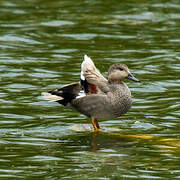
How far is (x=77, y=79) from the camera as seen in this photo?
14078 millimetres

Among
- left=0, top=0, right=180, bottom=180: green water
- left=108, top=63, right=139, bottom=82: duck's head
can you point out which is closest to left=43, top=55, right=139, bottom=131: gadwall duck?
left=108, top=63, right=139, bottom=82: duck's head

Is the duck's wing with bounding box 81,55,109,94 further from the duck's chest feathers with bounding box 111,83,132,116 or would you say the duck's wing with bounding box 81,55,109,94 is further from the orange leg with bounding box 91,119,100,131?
the orange leg with bounding box 91,119,100,131

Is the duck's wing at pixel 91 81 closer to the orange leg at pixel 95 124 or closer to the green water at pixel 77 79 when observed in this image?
the orange leg at pixel 95 124

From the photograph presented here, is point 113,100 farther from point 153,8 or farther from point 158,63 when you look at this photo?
point 153,8

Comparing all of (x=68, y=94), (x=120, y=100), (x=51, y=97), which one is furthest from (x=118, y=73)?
(x=51, y=97)

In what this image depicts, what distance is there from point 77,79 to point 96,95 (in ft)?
12.4

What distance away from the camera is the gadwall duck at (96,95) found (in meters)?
10.3

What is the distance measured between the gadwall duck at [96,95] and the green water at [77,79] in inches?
14.8

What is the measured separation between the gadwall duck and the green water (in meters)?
0.38

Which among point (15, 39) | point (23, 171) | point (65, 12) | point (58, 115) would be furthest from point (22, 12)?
point (23, 171)

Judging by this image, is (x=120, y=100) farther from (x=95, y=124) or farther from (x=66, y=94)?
(x=66, y=94)

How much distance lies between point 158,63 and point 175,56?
2.28 ft

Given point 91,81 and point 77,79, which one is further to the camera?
point 77,79

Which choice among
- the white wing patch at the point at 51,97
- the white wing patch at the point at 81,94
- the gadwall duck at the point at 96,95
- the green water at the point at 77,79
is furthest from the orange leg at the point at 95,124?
the white wing patch at the point at 51,97
